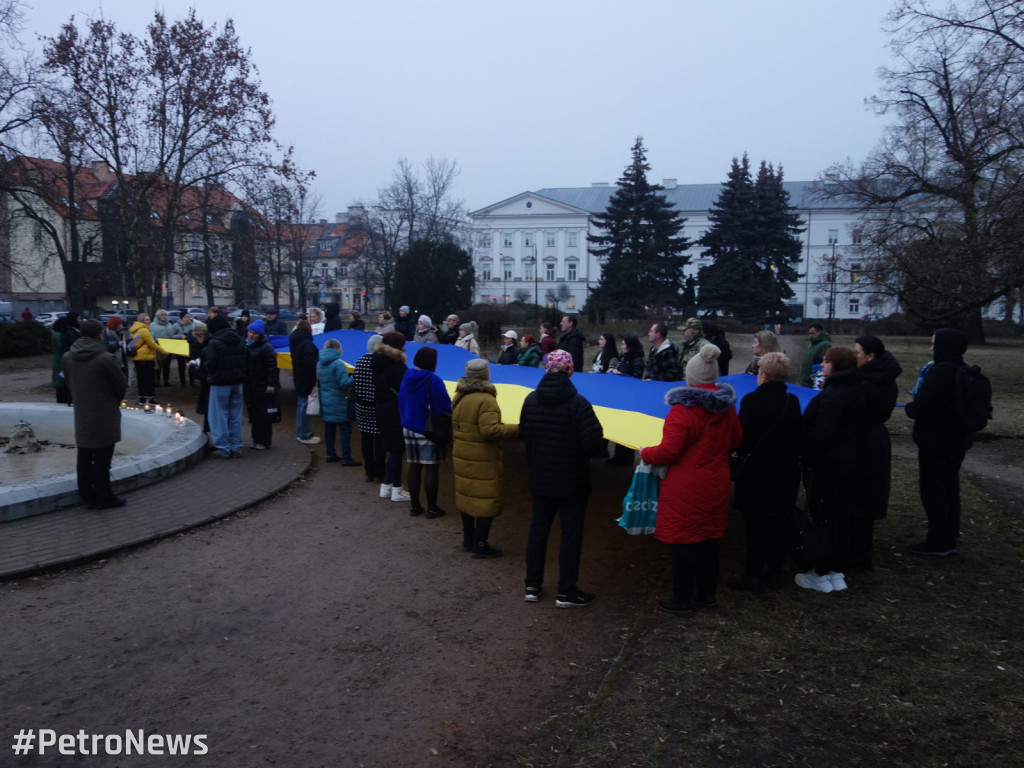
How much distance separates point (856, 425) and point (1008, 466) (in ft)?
22.3

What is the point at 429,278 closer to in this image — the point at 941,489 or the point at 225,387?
the point at 225,387

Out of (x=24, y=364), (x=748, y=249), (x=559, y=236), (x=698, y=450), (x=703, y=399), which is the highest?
(x=559, y=236)

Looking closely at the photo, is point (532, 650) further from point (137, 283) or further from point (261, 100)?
point (261, 100)

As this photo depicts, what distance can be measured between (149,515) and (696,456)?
5.38 m

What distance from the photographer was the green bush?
26.6 metres

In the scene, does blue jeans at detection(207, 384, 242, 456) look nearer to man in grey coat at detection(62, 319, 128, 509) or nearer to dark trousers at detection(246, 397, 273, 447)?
dark trousers at detection(246, 397, 273, 447)

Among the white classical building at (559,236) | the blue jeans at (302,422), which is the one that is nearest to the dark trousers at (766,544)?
the blue jeans at (302,422)

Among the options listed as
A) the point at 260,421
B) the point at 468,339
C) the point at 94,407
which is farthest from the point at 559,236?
the point at 94,407

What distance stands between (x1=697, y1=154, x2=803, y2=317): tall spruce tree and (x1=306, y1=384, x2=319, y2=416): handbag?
44906 mm

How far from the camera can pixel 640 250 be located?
5512 centimetres

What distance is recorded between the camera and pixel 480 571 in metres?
6.22

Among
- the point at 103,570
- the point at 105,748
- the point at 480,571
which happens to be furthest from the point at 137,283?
the point at 105,748

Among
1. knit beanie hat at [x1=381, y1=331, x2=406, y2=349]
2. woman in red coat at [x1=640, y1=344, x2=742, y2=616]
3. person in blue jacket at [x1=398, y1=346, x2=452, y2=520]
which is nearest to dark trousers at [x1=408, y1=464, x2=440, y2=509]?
person in blue jacket at [x1=398, y1=346, x2=452, y2=520]

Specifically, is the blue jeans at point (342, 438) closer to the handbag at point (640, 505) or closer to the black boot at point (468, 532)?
the black boot at point (468, 532)
